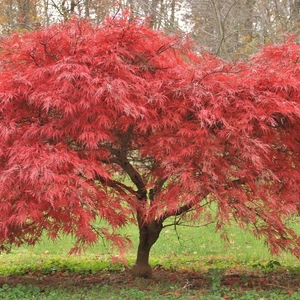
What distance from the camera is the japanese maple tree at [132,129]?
11.6 feet

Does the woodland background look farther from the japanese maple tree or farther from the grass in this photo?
the japanese maple tree

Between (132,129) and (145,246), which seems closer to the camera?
(132,129)

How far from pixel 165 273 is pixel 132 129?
2.51 metres

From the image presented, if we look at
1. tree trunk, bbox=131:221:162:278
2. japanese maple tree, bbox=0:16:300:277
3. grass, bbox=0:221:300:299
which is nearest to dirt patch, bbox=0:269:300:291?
grass, bbox=0:221:300:299

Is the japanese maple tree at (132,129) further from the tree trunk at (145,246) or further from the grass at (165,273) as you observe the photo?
the tree trunk at (145,246)

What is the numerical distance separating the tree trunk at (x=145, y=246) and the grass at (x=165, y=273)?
0.13 m

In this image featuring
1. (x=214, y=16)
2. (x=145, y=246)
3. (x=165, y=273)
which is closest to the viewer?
(x=145, y=246)

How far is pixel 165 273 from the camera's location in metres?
5.83

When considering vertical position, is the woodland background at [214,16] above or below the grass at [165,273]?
above

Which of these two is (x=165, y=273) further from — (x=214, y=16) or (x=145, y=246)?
(x=214, y=16)

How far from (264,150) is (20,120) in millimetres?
2123

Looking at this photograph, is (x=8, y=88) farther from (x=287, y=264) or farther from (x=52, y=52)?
(x=287, y=264)

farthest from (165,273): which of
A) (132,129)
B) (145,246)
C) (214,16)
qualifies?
(214,16)

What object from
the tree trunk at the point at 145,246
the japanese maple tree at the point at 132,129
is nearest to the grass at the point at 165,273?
the tree trunk at the point at 145,246
